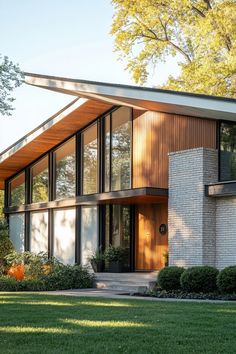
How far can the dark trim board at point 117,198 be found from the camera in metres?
18.2

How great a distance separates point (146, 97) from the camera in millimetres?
16469

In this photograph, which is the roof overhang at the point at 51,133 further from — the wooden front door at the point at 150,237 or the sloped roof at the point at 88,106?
the wooden front door at the point at 150,237

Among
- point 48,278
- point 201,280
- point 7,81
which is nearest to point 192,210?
point 201,280

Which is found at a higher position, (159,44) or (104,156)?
(159,44)

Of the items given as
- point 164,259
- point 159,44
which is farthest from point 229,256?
point 159,44

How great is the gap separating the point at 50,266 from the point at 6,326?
10905mm

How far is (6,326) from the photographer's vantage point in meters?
9.20

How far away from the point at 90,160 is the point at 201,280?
8022 millimetres

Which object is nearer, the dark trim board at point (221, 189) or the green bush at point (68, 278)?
the dark trim board at point (221, 189)

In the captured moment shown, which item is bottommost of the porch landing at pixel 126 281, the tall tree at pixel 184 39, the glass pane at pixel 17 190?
the porch landing at pixel 126 281

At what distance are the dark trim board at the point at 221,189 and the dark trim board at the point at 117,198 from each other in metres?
1.70

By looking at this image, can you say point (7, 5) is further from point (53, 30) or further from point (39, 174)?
point (39, 174)

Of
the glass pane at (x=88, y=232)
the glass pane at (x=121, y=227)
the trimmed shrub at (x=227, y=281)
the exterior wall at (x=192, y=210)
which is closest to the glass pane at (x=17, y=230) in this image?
the glass pane at (x=88, y=232)

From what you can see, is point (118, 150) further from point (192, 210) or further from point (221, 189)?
point (221, 189)
